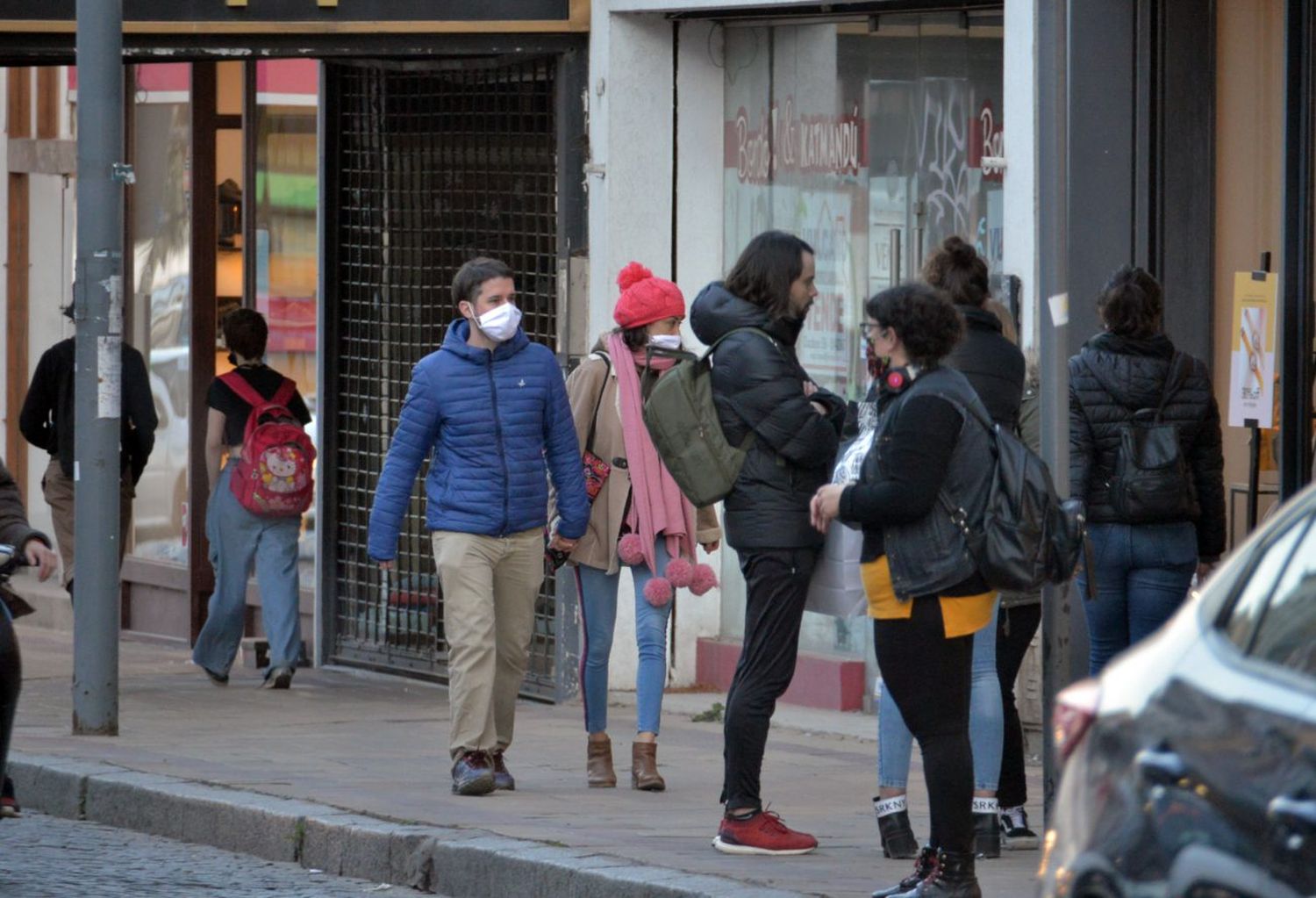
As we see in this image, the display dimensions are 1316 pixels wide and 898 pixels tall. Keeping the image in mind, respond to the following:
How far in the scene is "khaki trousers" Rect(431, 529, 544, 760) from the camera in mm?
8672

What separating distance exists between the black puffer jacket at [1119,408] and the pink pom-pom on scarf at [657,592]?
4.72ft

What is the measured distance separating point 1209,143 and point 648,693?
307 cm

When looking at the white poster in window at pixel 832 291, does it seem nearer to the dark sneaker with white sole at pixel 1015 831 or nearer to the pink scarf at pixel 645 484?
the pink scarf at pixel 645 484

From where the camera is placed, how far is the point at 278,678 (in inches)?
483

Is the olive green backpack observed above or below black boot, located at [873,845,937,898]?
above

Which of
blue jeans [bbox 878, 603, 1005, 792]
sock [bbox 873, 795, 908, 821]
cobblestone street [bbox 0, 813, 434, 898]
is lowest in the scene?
cobblestone street [bbox 0, 813, 434, 898]

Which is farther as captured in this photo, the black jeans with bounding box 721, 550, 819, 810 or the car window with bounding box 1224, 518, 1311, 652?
the black jeans with bounding box 721, 550, 819, 810

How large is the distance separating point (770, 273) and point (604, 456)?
1.65 meters

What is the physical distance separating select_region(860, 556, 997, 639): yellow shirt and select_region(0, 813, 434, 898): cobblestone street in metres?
1.94

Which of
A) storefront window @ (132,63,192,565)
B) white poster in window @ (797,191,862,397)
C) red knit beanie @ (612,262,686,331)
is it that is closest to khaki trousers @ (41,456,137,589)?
storefront window @ (132,63,192,565)

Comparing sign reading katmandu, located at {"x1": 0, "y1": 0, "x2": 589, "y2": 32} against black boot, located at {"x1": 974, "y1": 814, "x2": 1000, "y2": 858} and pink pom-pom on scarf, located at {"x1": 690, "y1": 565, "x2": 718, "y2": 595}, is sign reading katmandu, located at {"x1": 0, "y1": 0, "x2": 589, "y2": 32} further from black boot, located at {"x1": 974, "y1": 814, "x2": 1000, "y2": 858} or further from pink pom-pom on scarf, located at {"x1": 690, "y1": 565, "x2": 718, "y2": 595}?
black boot, located at {"x1": 974, "y1": 814, "x2": 1000, "y2": 858}

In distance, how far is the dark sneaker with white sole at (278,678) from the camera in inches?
483

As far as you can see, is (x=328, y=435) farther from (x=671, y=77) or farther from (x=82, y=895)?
(x=82, y=895)

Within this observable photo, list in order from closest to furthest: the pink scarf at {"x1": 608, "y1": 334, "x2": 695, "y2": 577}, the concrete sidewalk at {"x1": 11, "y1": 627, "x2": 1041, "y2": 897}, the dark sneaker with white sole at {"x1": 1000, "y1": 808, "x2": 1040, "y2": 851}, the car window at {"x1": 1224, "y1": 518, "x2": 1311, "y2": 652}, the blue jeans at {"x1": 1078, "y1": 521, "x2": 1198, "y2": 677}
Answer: the car window at {"x1": 1224, "y1": 518, "x2": 1311, "y2": 652}
the concrete sidewalk at {"x1": 11, "y1": 627, "x2": 1041, "y2": 897}
the dark sneaker with white sole at {"x1": 1000, "y1": 808, "x2": 1040, "y2": 851}
the blue jeans at {"x1": 1078, "y1": 521, "x2": 1198, "y2": 677}
the pink scarf at {"x1": 608, "y1": 334, "x2": 695, "y2": 577}
